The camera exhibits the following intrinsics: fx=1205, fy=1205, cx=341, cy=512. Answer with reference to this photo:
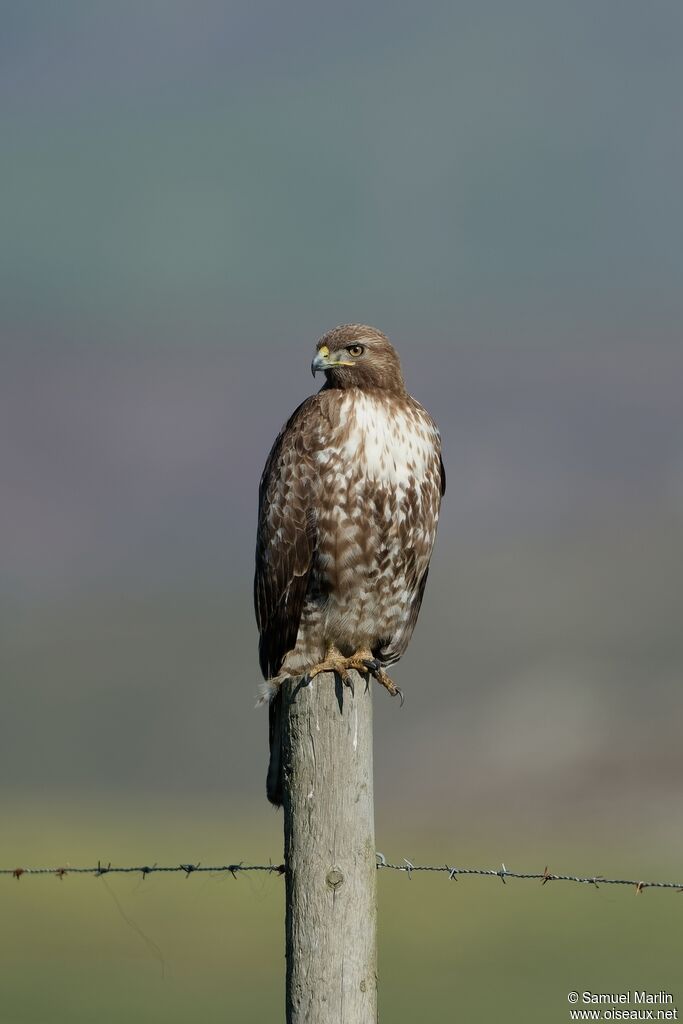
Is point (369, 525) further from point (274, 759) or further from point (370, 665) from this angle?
point (274, 759)

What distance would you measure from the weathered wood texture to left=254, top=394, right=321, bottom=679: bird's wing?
6.71ft

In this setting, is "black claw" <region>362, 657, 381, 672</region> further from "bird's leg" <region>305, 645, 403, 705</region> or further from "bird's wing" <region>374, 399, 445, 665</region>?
"bird's wing" <region>374, 399, 445, 665</region>

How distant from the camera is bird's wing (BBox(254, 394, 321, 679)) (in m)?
6.25

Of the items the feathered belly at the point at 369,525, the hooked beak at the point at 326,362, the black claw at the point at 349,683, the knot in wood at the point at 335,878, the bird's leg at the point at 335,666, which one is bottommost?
the knot in wood at the point at 335,878

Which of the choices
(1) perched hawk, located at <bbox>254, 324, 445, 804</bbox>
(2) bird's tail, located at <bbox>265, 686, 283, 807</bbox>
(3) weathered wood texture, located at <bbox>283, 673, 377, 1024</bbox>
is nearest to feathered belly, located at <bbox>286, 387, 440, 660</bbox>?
(1) perched hawk, located at <bbox>254, 324, 445, 804</bbox>

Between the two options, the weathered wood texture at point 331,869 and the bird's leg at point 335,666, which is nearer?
the weathered wood texture at point 331,869

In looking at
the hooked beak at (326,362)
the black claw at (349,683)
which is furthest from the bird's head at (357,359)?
the black claw at (349,683)

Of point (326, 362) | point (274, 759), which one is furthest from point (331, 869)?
point (326, 362)

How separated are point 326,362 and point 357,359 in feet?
0.55

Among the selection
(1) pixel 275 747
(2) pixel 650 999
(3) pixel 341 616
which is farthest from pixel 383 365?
(2) pixel 650 999

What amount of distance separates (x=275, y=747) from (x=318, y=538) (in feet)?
3.81

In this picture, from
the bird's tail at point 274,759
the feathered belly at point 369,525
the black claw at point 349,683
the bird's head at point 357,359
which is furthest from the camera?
the bird's head at point 357,359

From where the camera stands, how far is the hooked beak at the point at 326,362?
21.1ft

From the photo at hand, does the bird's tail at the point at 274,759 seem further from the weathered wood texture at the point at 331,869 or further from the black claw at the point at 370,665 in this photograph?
the weathered wood texture at the point at 331,869
